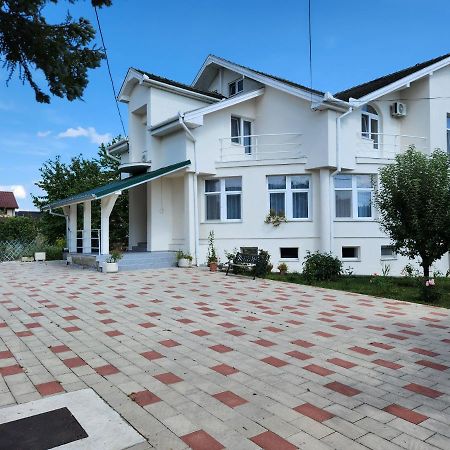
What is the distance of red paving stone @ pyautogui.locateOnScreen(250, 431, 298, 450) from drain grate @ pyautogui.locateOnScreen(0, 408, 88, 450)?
1.46 metres

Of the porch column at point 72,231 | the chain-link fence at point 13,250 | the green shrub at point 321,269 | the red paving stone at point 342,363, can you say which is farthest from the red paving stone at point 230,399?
the chain-link fence at point 13,250

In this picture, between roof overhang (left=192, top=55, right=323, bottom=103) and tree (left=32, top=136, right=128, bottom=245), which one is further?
tree (left=32, top=136, right=128, bottom=245)

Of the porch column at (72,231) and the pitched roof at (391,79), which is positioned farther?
the porch column at (72,231)

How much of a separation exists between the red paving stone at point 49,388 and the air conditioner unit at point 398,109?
18.7 meters

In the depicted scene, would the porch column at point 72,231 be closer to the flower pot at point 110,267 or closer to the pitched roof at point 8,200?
the flower pot at point 110,267

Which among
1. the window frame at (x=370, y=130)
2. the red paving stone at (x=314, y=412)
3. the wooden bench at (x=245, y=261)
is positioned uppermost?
the window frame at (x=370, y=130)

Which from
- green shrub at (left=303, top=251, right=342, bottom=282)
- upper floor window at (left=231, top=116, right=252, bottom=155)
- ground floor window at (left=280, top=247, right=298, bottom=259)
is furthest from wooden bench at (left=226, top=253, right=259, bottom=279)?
upper floor window at (left=231, top=116, right=252, bottom=155)

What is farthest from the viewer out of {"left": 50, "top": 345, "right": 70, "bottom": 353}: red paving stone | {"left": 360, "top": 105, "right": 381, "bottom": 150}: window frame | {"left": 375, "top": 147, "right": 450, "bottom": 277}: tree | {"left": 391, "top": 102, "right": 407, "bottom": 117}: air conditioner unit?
{"left": 391, "top": 102, "right": 407, "bottom": 117}: air conditioner unit

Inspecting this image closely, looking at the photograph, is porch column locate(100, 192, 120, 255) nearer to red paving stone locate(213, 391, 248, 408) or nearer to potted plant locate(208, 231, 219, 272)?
potted plant locate(208, 231, 219, 272)

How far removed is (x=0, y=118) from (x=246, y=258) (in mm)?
10171

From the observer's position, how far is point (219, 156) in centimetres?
1770

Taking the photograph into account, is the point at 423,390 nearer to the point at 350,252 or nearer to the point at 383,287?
the point at 383,287

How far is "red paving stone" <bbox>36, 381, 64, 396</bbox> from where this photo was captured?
167 inches

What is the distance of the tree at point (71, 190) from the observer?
26058 mm
